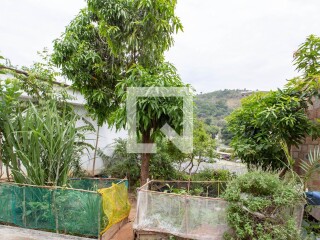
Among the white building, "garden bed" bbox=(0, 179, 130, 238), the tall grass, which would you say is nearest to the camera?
"garden bed" bbox=(0, 179, 130, 238)

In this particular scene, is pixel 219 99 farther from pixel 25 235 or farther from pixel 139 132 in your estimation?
pixel 25 235

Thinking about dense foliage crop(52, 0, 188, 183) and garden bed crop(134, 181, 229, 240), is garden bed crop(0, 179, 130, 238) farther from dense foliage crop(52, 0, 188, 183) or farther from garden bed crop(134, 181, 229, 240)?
dense foliage crop(52, 0, 188, 183)

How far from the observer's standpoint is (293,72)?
12.7 ft

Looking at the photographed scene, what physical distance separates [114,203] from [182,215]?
1004 millimetres

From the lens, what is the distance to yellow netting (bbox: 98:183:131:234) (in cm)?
312

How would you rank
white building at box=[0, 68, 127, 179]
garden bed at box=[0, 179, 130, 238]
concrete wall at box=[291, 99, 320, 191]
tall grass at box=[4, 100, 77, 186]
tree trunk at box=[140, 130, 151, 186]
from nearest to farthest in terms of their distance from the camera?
garden bed at box=[0, 179, 130, 238] < tall grass at box=[4, 100, 77, 186] < concrete wall at box=[291, 99, 320, 191] < tree trunk at box=[140, 130, 151, 186] < white building at box=[0, 68, 127, 179]

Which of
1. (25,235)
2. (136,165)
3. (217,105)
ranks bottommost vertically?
(25,235)

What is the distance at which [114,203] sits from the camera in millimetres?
3355

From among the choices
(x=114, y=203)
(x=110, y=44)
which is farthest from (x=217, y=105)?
(x=114, y=203)

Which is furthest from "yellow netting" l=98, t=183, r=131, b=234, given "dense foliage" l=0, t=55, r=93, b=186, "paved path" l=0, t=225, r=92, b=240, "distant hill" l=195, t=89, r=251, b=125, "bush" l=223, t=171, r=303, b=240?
"distant hill" l=195, t=89, r=251, b=125

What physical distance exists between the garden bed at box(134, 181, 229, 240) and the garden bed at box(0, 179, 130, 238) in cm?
44

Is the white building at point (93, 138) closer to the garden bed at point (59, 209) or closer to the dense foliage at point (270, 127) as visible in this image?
the garden bed at point (59, 209)

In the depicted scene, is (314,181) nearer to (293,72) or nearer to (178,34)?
(293,72)

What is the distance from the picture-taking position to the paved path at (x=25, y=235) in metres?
3.07
